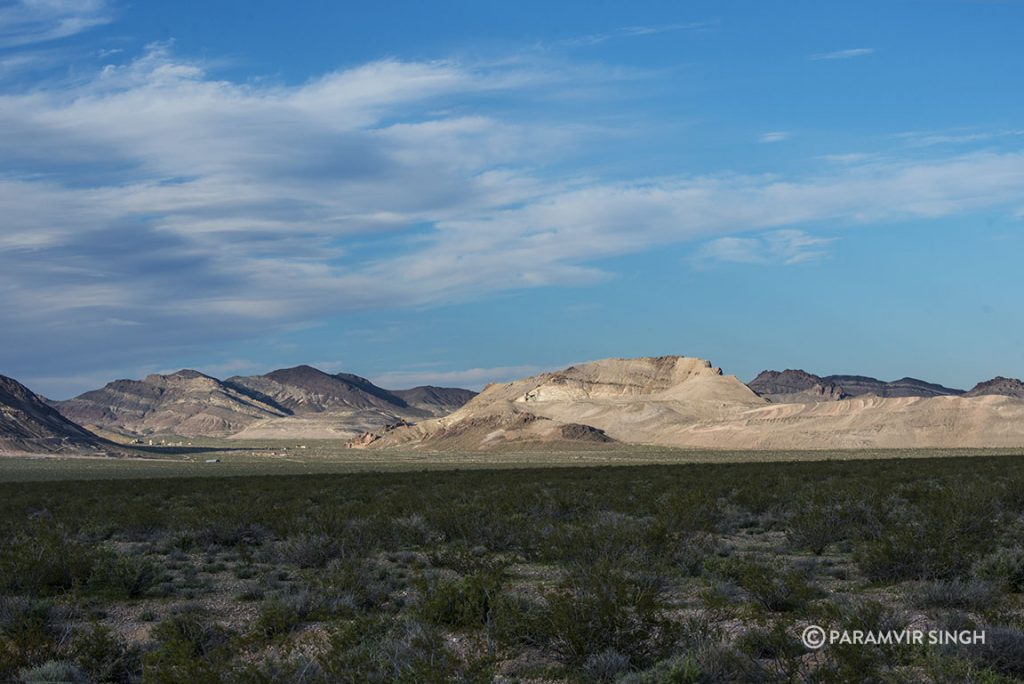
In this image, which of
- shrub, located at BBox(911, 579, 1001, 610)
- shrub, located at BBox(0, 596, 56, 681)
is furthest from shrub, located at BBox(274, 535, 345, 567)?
shrub, located at BBox(911, 579, 1001, 610)

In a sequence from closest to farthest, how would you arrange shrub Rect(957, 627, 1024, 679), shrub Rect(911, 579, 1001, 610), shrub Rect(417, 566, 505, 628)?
shrub Rect(957, 627, 1024, 679), shrub Rect(417, 566, 505, 628), shrub Rect(911, 579, 1001, 610)

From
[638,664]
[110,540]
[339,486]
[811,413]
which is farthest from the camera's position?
[811,413]

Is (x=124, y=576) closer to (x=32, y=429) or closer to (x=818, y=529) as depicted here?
(x=818, y=529)

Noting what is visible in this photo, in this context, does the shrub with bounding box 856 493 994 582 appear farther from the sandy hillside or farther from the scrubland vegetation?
the sandy hillside

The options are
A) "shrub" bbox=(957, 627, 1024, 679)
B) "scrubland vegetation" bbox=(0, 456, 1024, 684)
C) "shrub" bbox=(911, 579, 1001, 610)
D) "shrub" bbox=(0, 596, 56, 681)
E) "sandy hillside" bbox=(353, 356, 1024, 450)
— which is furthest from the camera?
"sandy hillside" bbox=(353, 356, 1024, 450)

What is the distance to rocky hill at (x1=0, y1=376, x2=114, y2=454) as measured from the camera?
13662 centimetres

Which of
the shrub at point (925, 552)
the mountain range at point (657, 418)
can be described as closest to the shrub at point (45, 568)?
the shrub at point (925, 552)

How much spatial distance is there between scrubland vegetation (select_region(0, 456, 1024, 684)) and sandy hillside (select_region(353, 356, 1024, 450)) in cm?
8572

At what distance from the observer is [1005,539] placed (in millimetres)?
17547

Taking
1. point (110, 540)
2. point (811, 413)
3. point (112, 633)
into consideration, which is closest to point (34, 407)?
point (811, 413)

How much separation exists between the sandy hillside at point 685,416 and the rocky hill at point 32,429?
43.3 meters

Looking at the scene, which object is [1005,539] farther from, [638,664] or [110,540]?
[110,540]

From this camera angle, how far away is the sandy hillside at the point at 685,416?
346 feet

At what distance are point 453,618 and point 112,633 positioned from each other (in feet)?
14.8
